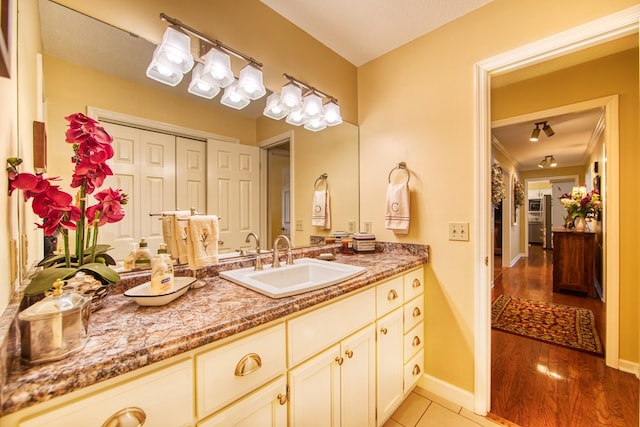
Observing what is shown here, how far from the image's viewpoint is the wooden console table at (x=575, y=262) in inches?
138

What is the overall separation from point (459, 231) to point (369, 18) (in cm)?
146

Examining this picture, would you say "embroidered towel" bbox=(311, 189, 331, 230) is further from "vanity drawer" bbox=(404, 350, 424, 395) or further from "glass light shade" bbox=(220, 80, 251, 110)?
"vanity drawer" bbox=(404, 350, 424, 395)

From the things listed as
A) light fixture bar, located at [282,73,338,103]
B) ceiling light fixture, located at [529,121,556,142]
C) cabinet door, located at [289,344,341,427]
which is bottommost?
cabinet door, located at [289,344,341,427]

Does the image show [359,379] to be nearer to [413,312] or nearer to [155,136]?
[413,312]

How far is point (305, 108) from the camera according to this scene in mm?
1831

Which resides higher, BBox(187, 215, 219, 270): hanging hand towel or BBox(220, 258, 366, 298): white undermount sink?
BBox(187, 215, 219, 270): hanging hand towel

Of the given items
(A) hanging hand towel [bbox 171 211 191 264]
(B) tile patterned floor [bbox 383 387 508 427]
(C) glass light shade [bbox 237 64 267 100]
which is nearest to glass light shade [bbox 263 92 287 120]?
(C) glass light shade [bbox 237 64 267 100]

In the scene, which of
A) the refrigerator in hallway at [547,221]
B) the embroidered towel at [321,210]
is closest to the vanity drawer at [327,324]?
the embroidered towel at [321,210]

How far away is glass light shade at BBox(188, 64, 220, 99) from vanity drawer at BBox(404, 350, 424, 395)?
190cm

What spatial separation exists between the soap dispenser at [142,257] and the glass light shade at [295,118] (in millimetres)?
1150

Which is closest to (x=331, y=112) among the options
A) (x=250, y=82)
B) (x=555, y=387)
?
(x=250, y=82)

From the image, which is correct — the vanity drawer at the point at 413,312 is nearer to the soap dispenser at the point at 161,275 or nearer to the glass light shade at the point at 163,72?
the soap dispenser at the point at 161,275

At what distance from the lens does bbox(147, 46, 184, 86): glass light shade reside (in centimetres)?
120

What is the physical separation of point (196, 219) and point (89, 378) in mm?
700
